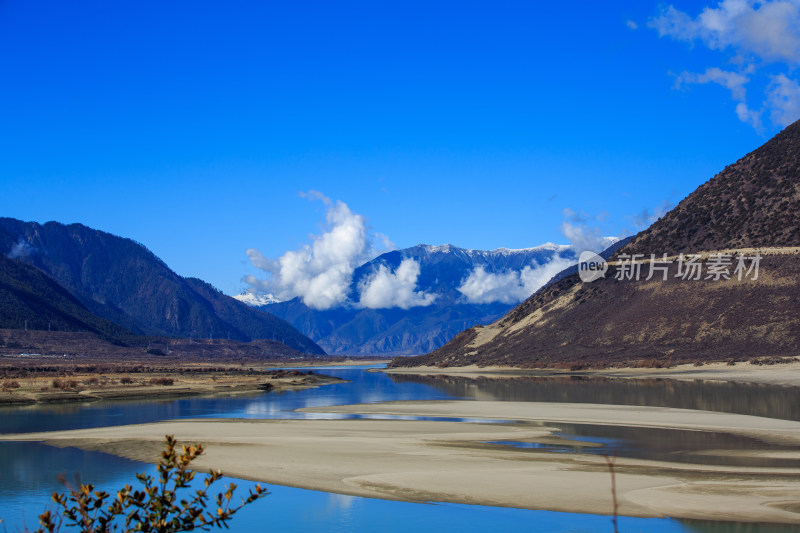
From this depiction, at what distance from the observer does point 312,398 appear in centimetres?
7575

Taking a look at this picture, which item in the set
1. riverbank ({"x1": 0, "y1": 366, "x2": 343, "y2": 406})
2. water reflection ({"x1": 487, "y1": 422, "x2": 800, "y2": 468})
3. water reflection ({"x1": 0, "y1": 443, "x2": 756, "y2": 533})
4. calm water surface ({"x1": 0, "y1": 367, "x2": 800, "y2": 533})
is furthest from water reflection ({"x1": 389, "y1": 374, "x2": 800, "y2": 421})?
riverbank ({"x1": 0, "y1": 366, "x2": 343, "y2": 406})

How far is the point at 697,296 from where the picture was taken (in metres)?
114

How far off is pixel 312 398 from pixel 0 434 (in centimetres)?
3661

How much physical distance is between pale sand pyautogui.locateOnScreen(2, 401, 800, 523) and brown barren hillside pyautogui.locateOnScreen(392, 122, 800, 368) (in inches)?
2318

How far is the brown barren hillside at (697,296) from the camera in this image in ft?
332

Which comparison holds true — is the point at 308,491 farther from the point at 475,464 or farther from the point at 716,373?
the point at 716,373

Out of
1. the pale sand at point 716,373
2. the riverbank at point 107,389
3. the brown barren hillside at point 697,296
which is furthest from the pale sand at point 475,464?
the brown barren hillside at point 697,296

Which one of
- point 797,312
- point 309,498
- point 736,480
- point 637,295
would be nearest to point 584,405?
point 736,480

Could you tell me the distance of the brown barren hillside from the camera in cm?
10125

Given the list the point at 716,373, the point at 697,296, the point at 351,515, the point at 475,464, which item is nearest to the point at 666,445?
the point at 475,464

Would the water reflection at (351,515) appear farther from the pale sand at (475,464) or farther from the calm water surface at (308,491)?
the pale sand at (475,464)

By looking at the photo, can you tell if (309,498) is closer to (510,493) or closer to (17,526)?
(510,493)

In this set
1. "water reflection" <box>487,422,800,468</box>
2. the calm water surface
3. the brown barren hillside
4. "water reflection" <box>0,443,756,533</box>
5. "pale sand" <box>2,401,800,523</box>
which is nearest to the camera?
"water reflection" <box>0,443,756,533</box>

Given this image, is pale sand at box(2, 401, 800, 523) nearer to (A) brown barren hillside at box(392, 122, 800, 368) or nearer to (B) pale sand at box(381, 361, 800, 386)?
(B) pale sand at box(381, 361, 800, 386)
